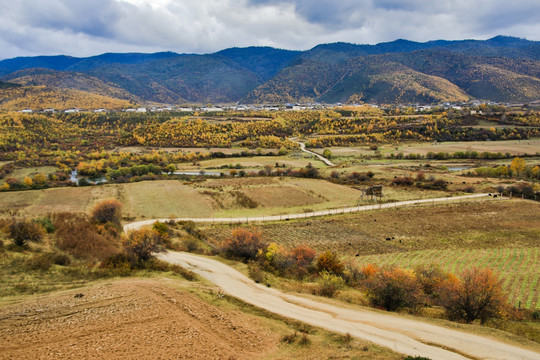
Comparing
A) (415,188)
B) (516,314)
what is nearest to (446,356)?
(516,314)

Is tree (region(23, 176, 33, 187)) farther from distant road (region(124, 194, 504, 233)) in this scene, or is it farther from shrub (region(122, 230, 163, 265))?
shrub (region(122, 230, 163, 265))

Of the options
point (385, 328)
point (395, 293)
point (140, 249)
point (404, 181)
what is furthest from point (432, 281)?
point (404, 181)

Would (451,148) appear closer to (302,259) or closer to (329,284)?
(302,259)

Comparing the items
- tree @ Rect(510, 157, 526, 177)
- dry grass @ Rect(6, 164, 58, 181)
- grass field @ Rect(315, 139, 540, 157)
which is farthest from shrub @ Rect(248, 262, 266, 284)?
grass field @ Rect(315, 139, 540, 157)

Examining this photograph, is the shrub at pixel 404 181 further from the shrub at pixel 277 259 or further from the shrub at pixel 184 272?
the shrub at pixel 184 272

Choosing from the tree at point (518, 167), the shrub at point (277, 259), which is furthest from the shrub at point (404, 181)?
the shrub at point (277, 259)

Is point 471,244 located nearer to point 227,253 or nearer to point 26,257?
point 227,253
